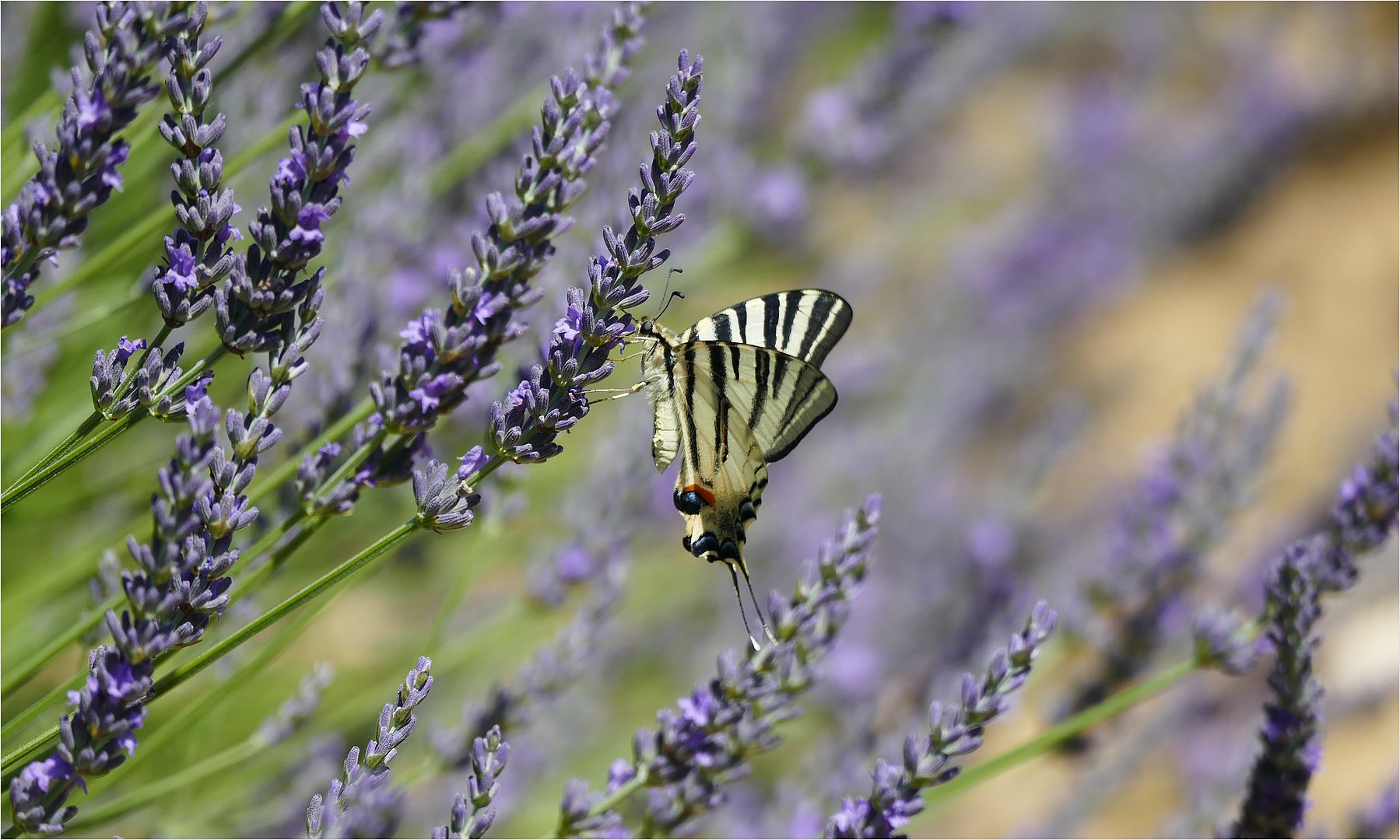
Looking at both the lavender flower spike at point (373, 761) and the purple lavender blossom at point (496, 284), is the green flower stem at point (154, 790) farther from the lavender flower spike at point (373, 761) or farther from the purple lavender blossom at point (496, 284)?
the purple lavender blossom at point (496, 284)

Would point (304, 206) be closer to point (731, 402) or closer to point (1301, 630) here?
point (731, 402)

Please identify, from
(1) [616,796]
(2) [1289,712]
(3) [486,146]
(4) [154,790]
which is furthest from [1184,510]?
(4) [154,790]

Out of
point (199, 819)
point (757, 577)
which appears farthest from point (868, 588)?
point (199, 819)

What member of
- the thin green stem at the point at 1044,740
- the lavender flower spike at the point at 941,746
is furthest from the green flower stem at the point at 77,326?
the thin green stem at the point at 1044,740

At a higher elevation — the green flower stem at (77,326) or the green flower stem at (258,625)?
the green flower stem at (77,326)

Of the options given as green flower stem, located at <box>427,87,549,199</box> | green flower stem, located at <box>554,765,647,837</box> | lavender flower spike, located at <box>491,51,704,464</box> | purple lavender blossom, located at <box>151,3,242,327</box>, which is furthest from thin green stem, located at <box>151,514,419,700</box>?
green flower stem, located at <box>427,87,549,199</box>

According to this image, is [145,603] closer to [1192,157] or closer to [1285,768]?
[1285,768]
